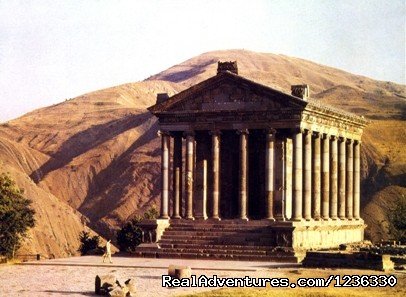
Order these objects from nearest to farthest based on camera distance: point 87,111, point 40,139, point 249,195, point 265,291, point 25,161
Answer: point 265,291 < point 249,195 < point 25,161 < point 40,139 < point 87,111

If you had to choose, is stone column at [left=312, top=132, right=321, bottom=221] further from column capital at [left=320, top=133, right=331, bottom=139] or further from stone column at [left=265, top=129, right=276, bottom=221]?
stone column at [left=265, top=129, right=276, bottom=221]

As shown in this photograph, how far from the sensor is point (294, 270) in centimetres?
4456

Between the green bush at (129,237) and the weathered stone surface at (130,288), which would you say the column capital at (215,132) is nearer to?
the green bush at (129,237)

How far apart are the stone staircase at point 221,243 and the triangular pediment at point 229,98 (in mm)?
7463

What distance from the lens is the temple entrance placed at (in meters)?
63.1

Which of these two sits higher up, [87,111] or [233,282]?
[87,111]

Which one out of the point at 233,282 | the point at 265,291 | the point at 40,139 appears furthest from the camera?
the point at 40,139

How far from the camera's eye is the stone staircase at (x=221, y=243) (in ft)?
176

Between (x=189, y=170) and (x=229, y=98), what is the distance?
5.63 meters

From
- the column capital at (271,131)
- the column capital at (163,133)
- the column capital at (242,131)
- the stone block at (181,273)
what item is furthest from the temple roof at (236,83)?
the stone block at (181,273)

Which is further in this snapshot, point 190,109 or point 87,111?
point 87,111

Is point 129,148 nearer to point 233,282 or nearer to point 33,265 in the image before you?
point 33,265

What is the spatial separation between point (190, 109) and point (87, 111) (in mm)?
110317

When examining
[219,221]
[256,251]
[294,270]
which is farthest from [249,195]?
[294,270]
